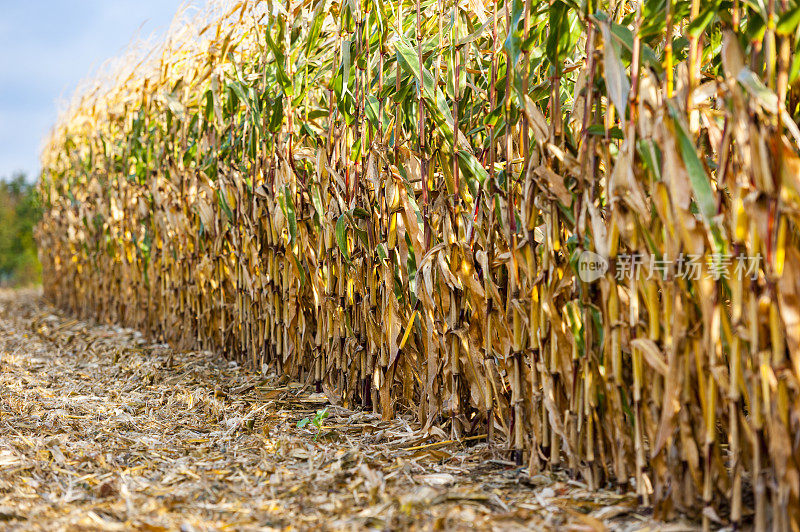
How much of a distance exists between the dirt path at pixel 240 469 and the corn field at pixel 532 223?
12 centimetres

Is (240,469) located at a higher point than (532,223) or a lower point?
lower

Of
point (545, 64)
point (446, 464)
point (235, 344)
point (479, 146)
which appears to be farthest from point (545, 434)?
point (235, 344)

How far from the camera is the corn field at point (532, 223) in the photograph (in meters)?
1.15

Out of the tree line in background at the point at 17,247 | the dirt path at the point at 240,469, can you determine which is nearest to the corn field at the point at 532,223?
the dirt path at the point at 240,469

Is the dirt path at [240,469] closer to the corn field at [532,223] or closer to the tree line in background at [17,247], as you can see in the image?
the corn field at [532,223]

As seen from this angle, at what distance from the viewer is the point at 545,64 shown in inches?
67.3

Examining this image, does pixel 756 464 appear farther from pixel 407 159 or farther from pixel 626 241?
pixel 407 159

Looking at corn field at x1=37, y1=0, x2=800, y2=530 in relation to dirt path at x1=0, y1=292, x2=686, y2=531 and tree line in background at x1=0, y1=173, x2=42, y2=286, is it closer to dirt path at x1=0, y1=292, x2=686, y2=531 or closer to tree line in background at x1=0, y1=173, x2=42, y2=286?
dirt path at x1=0, y1=292, x2=686, y2=531

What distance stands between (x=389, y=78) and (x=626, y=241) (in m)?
0.89

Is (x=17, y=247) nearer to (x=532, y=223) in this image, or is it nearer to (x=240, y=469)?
(x=240, y=469)

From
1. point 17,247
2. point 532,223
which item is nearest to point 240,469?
point 532,223

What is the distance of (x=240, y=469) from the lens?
5.36 ft

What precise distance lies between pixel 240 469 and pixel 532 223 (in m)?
0.97

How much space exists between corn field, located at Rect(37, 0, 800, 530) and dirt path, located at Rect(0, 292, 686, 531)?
118mm
